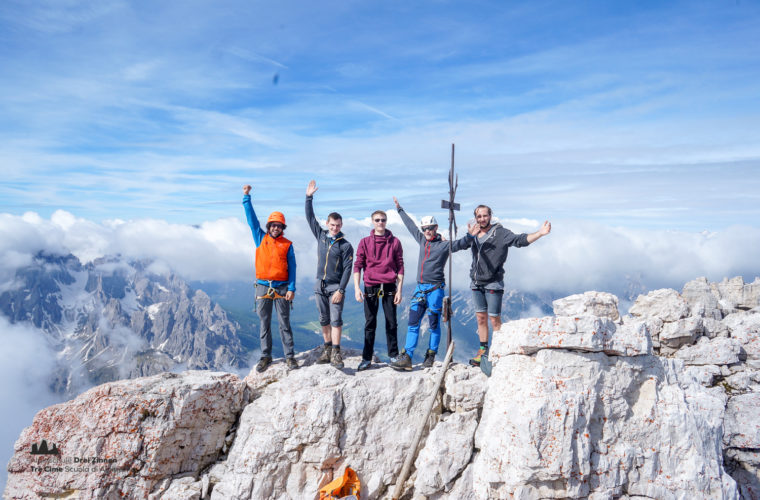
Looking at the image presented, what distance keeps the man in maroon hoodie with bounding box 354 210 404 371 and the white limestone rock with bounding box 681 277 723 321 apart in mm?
13605

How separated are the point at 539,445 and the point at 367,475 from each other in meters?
5.28

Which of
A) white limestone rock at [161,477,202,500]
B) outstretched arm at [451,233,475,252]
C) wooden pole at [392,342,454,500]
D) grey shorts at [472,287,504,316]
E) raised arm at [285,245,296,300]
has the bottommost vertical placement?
white limestone rock at [161,477,202,500]

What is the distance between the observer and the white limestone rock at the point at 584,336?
1080 centimetres

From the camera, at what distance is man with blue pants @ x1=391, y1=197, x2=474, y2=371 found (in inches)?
572

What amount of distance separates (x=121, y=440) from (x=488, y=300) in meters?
12.0

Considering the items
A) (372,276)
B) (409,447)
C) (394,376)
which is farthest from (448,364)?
(372,276)

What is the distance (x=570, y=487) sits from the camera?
1019 cm

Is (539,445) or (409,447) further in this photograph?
(409,447)

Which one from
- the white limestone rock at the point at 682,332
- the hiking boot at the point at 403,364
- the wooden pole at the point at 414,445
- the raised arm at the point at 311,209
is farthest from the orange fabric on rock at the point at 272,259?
the white limestone rock at the point at 682,332

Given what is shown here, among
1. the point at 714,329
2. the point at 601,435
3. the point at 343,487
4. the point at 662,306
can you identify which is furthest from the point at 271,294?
the point at 714,329

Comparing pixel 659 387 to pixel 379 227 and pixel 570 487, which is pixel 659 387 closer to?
pixel 570 487

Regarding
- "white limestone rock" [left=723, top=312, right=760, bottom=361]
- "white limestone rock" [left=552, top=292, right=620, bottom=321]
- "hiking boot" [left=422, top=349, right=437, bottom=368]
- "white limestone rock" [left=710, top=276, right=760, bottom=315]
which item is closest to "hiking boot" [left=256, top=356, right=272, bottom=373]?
"hiking boot" [left=422, top=349, right=437, bottom=368]

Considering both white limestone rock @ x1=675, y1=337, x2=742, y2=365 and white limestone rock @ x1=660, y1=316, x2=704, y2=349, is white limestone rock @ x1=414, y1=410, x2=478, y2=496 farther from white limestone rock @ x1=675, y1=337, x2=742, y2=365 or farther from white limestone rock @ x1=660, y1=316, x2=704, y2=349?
white limestone rock @ x1=660, y1=316, x2=704, y2=349

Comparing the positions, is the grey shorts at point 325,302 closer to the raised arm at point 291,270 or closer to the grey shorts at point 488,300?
the raised arm at point 291,270
